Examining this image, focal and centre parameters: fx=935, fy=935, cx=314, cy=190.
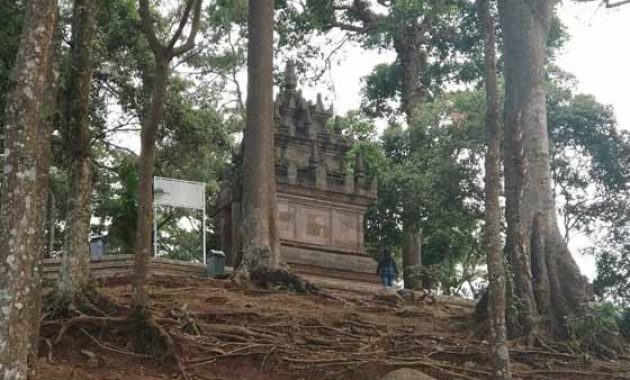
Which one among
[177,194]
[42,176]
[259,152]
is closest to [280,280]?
[259,152]

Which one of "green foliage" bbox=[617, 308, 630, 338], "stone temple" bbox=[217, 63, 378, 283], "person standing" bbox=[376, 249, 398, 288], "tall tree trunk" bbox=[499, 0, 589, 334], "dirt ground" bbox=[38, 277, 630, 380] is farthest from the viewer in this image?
"person standing" bbox=[376, 249, 398, 288]

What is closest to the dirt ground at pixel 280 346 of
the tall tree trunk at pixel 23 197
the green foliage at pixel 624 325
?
the green foliage at pixel 624 325

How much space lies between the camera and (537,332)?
11.8 m

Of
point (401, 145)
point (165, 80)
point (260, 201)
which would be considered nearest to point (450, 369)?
point (165, 80)

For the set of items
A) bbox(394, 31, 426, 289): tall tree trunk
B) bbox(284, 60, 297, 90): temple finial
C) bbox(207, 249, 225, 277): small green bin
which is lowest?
bbox(207, 249, 225, 277): small green bin

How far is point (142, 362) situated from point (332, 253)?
10512 mm

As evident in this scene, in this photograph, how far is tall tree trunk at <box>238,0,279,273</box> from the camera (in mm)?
15094

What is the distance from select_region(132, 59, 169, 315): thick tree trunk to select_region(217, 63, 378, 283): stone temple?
9.13 metres

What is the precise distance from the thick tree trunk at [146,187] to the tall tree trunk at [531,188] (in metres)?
4.81

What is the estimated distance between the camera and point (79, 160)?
9.93 metres

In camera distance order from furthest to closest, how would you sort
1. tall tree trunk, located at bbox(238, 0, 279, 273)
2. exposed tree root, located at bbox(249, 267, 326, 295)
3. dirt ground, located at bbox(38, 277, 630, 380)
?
tall tree trunk, located at bbox(238, 0, 279, 273), exposed tree root, located at bbox(249, 267, 326, 295), dirt ground, located at bbox(38, 277, 630, 380)

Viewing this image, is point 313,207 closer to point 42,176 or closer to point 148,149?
point 148,149

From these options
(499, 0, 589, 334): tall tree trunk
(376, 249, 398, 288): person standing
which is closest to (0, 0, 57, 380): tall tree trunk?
(499, 0, 589, 334): tall tree trunk

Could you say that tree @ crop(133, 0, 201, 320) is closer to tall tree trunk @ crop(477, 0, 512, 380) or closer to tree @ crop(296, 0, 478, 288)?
tall tree trunk @ crop(477, 0, 512, 380)
